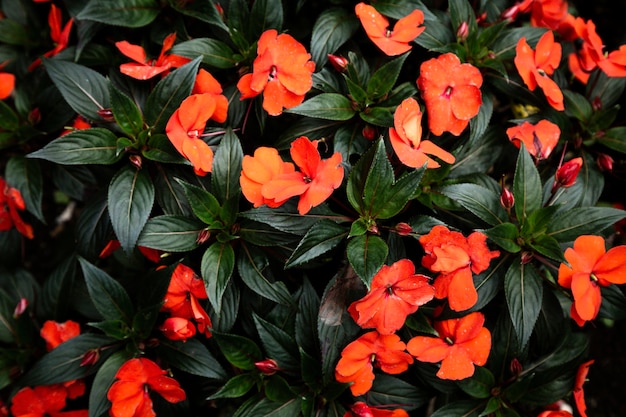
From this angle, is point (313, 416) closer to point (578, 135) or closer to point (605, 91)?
point (578, 135)

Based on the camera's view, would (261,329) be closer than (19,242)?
Yes

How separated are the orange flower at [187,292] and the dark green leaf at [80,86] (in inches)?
24.7

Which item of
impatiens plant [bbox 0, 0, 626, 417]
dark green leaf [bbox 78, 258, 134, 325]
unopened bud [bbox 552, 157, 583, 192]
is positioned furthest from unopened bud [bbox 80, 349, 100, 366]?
unopened bud [bbox 552, 157, 583, 192]

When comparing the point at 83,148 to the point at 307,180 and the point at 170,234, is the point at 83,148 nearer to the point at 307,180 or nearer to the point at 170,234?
the point at 170,234

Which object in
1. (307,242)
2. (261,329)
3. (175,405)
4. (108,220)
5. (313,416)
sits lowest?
(175,405)

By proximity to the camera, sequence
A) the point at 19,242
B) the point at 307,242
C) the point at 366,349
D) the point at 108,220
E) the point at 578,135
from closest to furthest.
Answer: the point at 307,242, the point at 366,349, the point at 108,220, the point at 578,135, the point at 19,242

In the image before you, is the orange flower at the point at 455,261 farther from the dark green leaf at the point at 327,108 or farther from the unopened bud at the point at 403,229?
the dark green leaf at the point at 327,108

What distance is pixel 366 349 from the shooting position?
1.77 metres

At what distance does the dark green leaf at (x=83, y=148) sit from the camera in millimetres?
1824

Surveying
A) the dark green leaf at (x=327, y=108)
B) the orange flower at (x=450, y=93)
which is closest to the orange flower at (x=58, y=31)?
the dark green leaf at (x=327, y=108)

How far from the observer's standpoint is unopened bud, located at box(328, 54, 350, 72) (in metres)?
1.91

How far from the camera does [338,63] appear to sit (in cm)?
192

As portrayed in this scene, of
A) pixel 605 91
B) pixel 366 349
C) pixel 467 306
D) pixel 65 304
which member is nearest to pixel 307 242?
pixel 366 349

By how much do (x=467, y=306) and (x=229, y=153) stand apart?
0.87 meters
